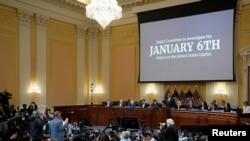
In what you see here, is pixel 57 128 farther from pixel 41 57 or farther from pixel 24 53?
pixel 41 57

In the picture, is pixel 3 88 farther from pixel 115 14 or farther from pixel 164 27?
pixel 164 27

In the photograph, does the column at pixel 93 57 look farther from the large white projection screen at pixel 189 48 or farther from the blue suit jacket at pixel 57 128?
the blue suit jacket at pixel 57 128

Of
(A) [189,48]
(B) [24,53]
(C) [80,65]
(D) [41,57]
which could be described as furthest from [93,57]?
(A) [189,48]

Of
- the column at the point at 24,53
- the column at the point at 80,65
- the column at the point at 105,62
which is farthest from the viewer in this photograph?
the column at the point at 105,62

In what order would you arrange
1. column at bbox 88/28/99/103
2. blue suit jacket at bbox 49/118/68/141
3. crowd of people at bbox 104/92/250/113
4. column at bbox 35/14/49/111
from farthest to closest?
1. column at bbox 88/28/99/103
2. column at bbox 35/14/49/111
3. crowd of people at bbox 104/92/250/113
4. blue suit jacket at bbox 49/118/68/141

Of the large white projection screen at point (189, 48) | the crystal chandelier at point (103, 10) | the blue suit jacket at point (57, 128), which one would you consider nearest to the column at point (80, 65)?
the large white projection screen at point (189, 48)

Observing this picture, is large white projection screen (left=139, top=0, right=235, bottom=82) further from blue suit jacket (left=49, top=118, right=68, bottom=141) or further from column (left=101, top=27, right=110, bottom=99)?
blue suit jacket (left=49, top=118, right=68, bottom=141)

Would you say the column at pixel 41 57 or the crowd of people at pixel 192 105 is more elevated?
the column at pixel 41 57

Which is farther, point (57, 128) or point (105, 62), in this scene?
point (105, 62)

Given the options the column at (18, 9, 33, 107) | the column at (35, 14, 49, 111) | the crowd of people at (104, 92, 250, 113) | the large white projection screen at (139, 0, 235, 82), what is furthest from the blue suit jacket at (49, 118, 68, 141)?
the large white projection screen at (139, 0, 235, 82)

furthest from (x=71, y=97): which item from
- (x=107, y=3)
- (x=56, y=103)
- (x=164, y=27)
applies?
(x=107, y=3)

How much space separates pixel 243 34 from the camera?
12414mm

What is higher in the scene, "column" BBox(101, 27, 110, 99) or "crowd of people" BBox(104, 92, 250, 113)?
"column" BBox(101, 27, 110, 99)

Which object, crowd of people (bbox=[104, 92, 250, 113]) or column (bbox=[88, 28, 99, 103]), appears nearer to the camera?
crowd of people (bbox=[104, 92, 250, 113])
